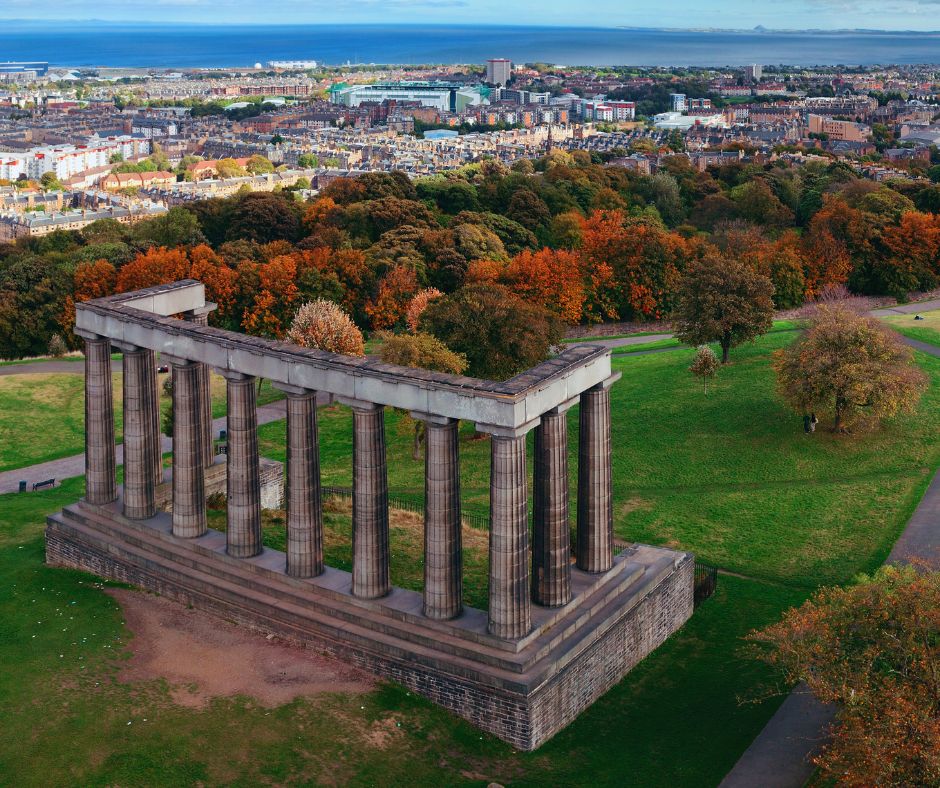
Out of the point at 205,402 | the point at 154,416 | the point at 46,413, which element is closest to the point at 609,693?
the point at 154,416

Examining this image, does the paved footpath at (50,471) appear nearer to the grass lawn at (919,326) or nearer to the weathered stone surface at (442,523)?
the weathered stone surface at (442,523)

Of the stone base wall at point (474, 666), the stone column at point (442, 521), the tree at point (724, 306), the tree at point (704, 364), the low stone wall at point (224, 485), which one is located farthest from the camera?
the tree at point (724, 306)

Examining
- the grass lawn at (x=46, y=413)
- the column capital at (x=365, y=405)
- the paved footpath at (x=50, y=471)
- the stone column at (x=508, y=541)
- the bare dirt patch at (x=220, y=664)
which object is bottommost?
the bare dirt patch at (x=220, y=664)

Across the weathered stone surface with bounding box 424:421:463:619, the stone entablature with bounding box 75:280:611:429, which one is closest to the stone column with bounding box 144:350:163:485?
the stone entablature with bounding box 75:280:611:429

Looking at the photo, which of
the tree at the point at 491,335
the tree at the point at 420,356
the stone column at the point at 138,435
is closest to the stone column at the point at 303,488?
the stone column at the point at 138,435

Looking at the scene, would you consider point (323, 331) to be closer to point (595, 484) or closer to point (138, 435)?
point (138, 435)

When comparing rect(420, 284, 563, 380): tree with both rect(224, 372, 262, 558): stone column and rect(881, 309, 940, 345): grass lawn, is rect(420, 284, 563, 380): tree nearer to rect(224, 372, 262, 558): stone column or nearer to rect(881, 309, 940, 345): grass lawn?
rect(224, 372, 262, 558): stone column

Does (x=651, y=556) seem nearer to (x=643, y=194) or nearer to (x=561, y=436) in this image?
(x=561, y=436)
